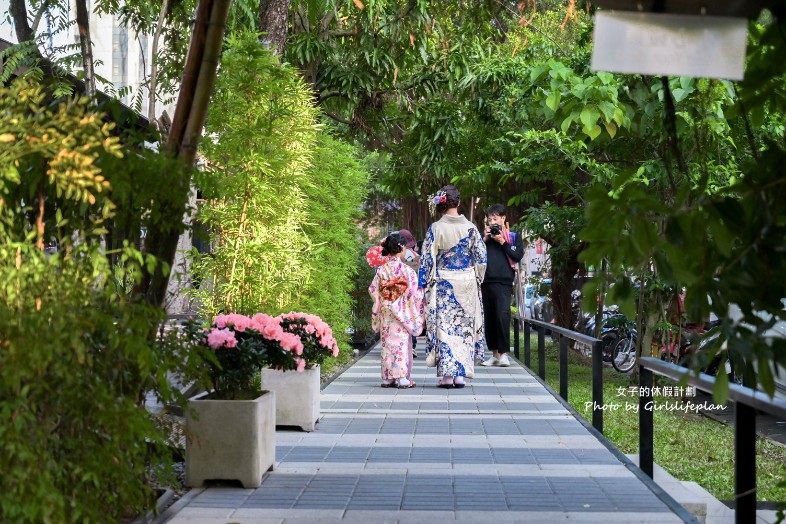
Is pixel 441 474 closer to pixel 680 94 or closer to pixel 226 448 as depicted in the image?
pixel 226 448

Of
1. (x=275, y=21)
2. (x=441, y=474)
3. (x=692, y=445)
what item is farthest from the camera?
(x=275, y=21)

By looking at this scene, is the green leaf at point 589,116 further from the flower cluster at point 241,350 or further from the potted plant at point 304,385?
the potted plant at point 304,385

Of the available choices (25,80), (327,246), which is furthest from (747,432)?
(327,246)

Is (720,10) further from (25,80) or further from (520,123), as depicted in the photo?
(520,123)

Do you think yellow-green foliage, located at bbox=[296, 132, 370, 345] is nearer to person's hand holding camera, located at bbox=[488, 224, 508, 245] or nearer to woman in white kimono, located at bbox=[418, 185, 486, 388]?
woman in white kimono, located at bbox=[418, 185, 486, 388]

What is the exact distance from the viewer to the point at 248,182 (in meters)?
10.3

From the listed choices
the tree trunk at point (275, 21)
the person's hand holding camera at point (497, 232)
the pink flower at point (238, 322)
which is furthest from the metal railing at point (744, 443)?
the person's hand holding camera at point (497, 232)

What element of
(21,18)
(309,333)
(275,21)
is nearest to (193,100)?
(309,333)

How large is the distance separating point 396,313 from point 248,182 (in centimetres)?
339

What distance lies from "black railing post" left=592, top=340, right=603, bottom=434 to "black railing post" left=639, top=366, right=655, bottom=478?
5.56ft

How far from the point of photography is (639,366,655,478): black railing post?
266 inches

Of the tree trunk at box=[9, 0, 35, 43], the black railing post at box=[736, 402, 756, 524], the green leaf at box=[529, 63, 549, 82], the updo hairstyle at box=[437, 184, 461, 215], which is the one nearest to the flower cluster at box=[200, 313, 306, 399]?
the black railing post at box=[736, 402, 756, 524]

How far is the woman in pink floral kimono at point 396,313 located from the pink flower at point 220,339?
626cm

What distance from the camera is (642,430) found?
275 inches
